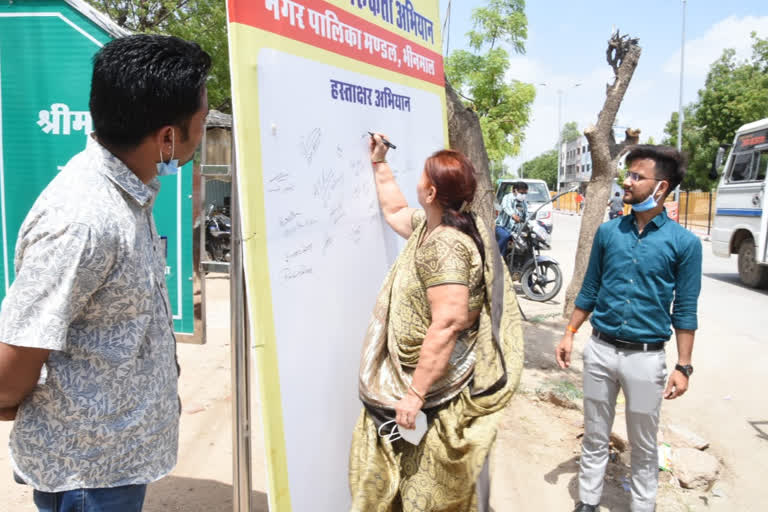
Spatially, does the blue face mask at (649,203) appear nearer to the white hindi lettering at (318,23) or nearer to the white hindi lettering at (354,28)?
the white hindi lettering at (354,28)

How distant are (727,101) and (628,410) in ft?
84.8

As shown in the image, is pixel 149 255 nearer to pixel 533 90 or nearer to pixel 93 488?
pixel 93 488

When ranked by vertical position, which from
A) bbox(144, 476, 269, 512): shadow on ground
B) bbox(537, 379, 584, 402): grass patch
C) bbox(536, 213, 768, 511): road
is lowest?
bbox(536, 213, 768, 511): road

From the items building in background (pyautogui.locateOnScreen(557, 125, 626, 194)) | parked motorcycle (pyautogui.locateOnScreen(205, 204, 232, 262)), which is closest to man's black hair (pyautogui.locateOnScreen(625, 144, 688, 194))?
parked motorcycle (pyautogui.locateOnScreen(205, 204, 232, 262))

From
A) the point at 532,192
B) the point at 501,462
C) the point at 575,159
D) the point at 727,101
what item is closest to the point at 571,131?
the point at 575,159

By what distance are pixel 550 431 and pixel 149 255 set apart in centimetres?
335

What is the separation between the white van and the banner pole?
930 cm

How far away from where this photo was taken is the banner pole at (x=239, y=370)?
65.4 inches

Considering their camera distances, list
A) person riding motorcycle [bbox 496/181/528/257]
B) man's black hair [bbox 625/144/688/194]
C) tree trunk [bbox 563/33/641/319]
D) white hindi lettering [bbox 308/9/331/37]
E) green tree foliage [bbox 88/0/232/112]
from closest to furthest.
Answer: white hindi lettering [bbox 308/9/331/37] < man's black hair [bbox 625/144/688/194] < tree trunk [bbox 563/33/641/319] < person riding motorcycle [bbox 496/181/528/257] < green tree foliage [bbox 88/0/232/112]

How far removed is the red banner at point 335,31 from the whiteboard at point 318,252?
0.08 meters

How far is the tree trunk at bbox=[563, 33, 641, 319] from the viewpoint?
5.80 m

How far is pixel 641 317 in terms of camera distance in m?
2.57

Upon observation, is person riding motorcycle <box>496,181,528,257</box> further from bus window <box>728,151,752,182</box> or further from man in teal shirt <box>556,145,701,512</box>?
man in teal shirt <box>556,145,701,512</box>
